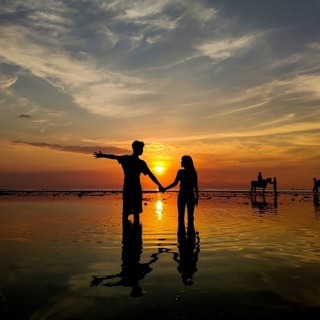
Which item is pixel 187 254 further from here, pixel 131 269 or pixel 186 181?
pixel 186 181

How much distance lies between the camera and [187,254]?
301 inches

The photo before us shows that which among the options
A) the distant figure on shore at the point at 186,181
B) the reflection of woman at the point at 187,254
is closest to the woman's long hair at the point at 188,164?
the distant figure on shore at the point at 186,181

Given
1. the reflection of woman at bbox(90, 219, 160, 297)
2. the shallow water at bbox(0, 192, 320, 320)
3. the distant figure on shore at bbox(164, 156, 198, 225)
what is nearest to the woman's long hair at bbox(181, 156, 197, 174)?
the distant figure on shore at bbox(164, 156, 198, 225)

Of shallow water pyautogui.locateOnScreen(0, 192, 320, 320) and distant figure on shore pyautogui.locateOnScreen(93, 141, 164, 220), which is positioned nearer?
shallow water pyautogui.locateOnScreen(0, 192, 320, 320)

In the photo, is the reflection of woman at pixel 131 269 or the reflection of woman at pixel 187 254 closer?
the reflection of woman at pixel 131 269

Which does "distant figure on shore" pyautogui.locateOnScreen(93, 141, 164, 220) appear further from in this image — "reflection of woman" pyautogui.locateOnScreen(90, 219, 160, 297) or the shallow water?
"reflection of woman" pyautogui.locateOnScreen(90, 219, 160, 297)

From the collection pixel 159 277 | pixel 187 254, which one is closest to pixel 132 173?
pixel 187 254

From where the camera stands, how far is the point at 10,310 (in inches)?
159

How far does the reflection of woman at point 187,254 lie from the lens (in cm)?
583

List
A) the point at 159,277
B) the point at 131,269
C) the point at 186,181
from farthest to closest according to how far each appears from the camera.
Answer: the point at 186,181, the point at 131,269, the point at 159,277

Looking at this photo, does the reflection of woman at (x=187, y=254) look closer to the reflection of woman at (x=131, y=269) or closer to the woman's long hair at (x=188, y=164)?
the reflection of woman at (x=131, y=269)

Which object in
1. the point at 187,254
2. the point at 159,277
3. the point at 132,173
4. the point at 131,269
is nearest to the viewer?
the point at 159,277

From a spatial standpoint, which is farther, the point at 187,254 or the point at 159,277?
the point at 187,254

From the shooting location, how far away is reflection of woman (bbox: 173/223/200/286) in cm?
583
